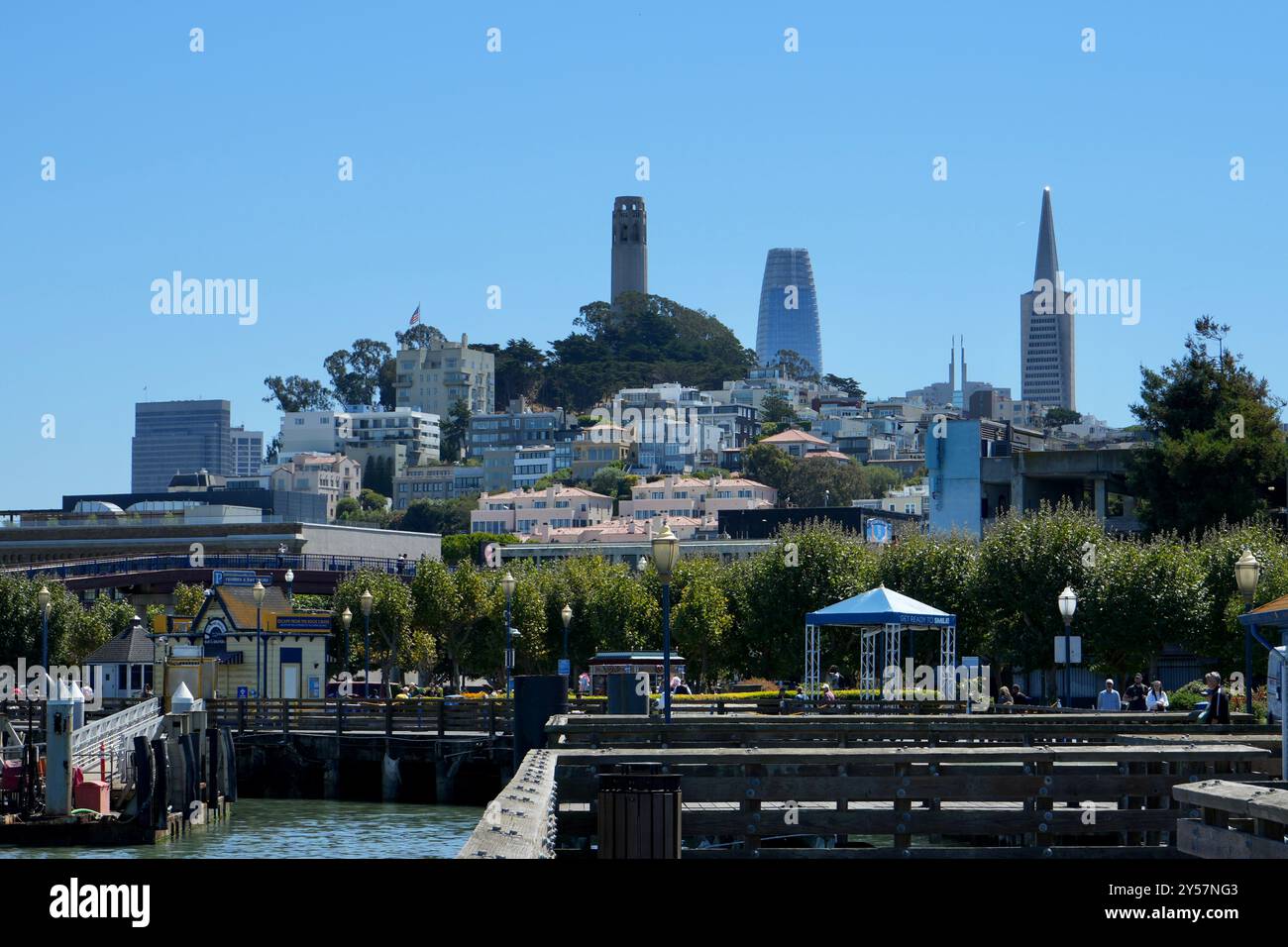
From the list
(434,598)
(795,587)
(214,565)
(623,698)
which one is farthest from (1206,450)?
(214,565)

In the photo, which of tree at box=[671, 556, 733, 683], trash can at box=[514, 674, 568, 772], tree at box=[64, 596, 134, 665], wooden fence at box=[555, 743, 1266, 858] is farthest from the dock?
tree at box=[64, 596, 134, 665]

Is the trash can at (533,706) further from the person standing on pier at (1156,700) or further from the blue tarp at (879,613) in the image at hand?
the person standing on pier at (1156,700)

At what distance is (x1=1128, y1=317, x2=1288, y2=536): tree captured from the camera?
69.4 m

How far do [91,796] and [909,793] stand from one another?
23121 mm

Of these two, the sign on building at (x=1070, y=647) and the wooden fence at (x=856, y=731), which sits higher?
the sign on building at (x=1070, y=647)

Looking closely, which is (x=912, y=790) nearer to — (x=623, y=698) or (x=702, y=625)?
(x=623, y=698)

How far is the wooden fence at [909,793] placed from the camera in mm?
15266

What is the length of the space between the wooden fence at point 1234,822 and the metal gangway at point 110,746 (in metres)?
26.0

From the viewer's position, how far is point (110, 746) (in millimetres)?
38375

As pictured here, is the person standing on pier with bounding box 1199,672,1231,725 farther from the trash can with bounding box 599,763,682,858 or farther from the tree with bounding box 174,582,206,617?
the tree with bounding box 174,582,206,617

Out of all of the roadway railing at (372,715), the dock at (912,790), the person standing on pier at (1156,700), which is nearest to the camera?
the dock at (912,790)

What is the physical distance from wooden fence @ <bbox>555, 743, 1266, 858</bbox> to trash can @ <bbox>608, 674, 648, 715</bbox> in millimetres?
15759

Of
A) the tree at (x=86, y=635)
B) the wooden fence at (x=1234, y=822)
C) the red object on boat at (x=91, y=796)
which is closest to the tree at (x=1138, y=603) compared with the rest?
the red object on boat at (x=91, y=796)
